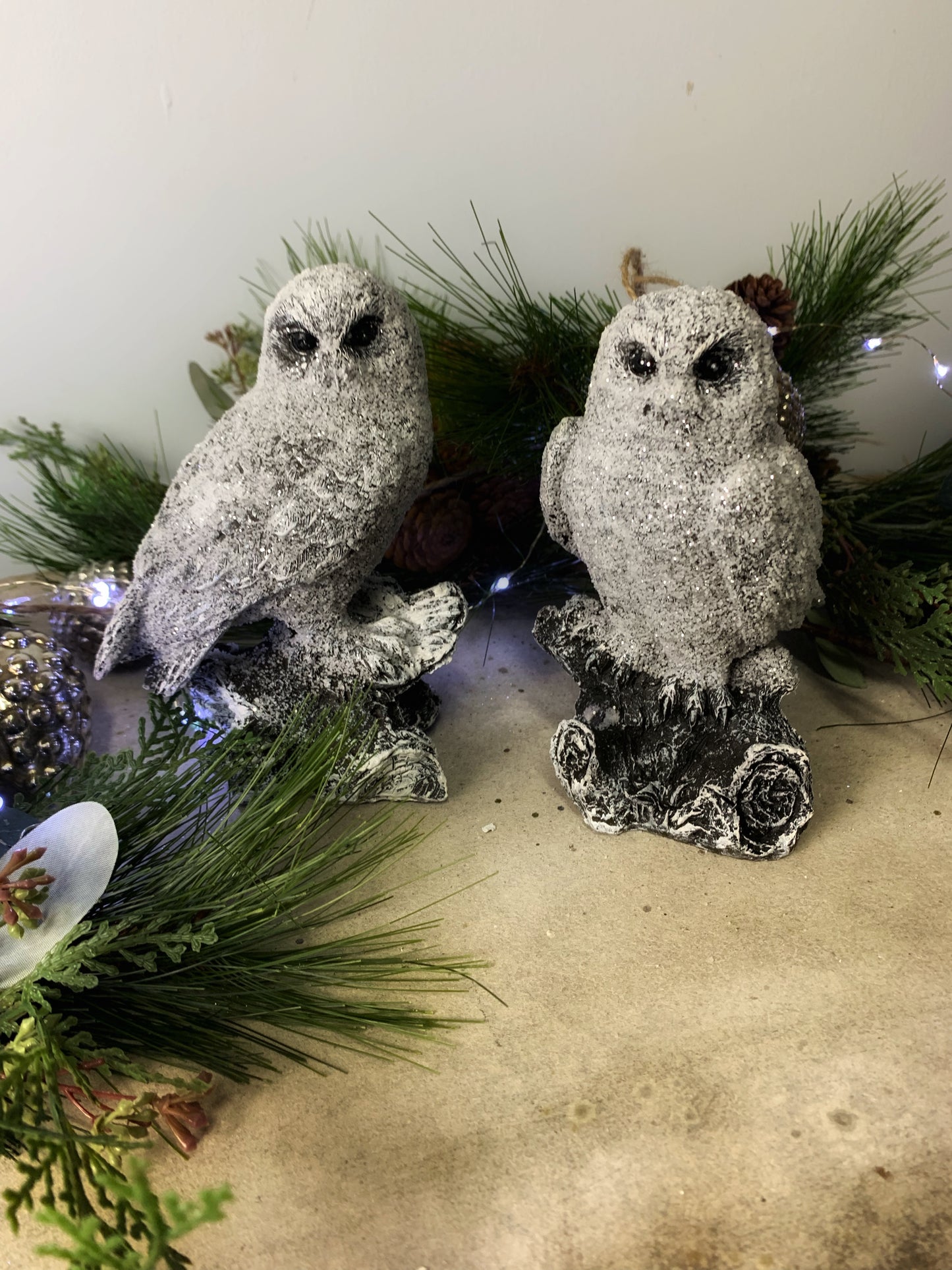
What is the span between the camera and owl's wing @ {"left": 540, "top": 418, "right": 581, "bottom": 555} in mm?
944

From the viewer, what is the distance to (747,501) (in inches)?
33.2

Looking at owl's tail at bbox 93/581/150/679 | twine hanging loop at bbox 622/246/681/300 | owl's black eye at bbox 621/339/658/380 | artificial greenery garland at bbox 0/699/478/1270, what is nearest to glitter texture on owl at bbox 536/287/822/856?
owl's black eye at bbox 621/339/658/380

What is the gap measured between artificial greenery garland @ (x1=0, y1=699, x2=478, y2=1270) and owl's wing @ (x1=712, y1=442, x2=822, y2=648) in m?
0.38

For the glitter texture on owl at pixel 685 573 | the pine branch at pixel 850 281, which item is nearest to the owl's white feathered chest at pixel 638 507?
the glitter texture on owl at pixel 685 573

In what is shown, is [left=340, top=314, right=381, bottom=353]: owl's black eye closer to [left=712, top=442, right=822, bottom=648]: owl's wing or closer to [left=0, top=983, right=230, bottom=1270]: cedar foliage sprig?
[left=712, top=442, right=822, bottom=648]: owl's wing

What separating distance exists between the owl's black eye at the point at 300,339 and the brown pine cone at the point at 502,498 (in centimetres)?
34

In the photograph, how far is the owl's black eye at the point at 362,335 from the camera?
93 cm

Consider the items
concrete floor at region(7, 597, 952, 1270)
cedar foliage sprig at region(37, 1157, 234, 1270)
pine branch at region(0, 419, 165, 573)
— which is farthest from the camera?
pine branch at region(0, 419, 165, 573)

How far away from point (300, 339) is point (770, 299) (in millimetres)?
497

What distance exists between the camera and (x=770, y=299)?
41.0 inches

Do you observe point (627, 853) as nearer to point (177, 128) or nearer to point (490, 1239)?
point (490, 1239)

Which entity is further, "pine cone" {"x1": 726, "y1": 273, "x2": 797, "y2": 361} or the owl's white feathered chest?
"pine cone" {"x1": 726, "y1": 273, "x2": 797, "y2": 361}

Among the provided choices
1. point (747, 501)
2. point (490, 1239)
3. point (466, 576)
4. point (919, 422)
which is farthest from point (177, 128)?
point (490, 1239)

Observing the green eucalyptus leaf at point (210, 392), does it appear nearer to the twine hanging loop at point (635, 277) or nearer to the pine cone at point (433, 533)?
the pine cone at point (433, 533)
